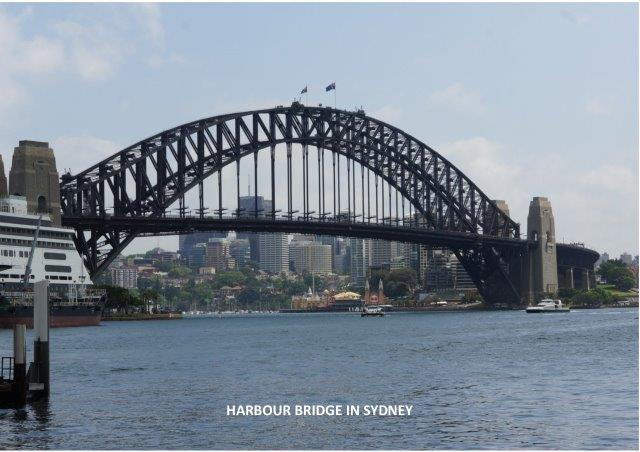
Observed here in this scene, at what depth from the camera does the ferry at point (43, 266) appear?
4719 inches

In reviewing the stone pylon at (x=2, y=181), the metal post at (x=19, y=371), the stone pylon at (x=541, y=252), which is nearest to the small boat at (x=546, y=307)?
the stone pylon at (x=541, y=252)

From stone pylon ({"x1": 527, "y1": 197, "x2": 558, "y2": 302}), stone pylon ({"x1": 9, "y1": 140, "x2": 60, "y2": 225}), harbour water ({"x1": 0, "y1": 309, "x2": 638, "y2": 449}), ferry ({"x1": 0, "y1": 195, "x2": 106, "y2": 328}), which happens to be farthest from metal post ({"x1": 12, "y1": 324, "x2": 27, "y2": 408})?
stone pylon ({"x1": 527, "y1": 197, "x2": 558, "y2": 302})

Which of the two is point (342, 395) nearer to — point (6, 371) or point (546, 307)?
point (6, 371)

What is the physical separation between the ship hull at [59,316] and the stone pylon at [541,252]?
81164 millimetres

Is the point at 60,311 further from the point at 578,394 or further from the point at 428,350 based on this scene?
the point at 578,394

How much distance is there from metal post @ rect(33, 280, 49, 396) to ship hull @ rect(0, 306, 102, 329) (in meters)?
67.3

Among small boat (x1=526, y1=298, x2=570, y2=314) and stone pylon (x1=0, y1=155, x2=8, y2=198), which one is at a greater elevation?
stone pylon (x1=0, y1=155, x2=8, y2=198)

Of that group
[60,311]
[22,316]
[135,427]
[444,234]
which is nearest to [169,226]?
[60,311]

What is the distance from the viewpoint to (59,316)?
12525cm

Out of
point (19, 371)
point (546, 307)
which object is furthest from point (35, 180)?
point (19, 371)

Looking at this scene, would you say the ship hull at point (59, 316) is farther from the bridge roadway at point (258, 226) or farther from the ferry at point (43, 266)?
the bridge roadway at point (258, 226)

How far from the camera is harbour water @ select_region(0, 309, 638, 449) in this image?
1495 inches

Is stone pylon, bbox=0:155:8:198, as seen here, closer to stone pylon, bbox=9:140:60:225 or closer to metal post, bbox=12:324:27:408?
stone pylon, bbox=9:140:60:225

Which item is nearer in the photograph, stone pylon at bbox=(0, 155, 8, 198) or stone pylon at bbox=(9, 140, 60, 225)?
stone pylon at bbox=(9, 140, 60, 225)
